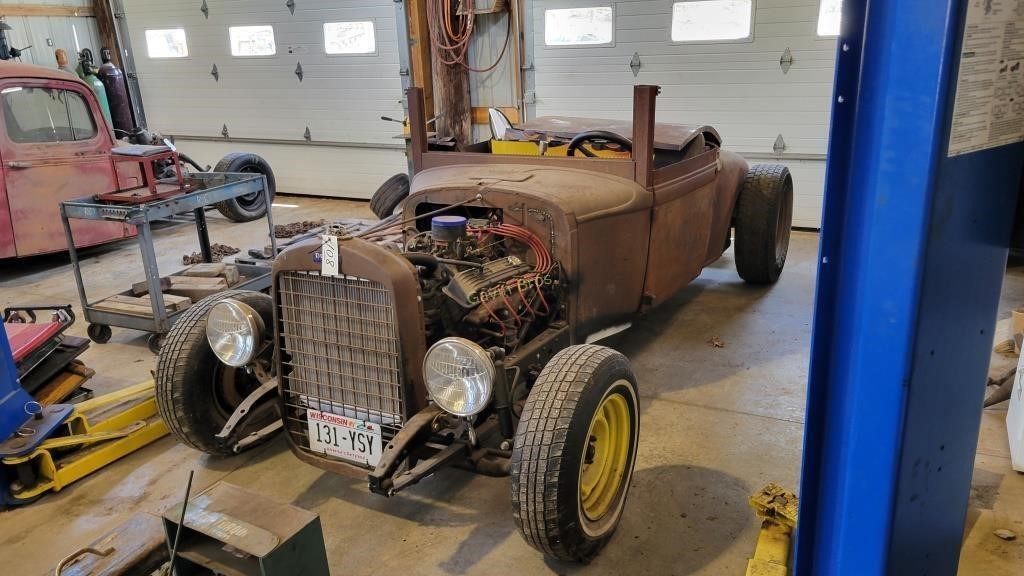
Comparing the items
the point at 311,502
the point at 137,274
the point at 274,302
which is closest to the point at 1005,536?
the point at 311,502

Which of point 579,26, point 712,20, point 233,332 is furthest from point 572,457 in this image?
point 579,26

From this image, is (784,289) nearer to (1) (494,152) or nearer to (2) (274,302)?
(1) (494,152)

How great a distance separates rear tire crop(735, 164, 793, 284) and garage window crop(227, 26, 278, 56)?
716cm

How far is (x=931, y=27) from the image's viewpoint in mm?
1217

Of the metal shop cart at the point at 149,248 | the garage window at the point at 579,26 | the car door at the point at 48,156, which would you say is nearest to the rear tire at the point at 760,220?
the garage window at the point at 579,26

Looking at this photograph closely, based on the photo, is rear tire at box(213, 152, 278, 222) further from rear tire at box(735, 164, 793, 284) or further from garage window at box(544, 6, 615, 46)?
rear tire at box(735, 164, 793, 284)

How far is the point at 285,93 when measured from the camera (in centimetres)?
998

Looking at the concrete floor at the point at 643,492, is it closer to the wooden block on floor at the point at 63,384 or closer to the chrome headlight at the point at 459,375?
the wooden block on floor at the point at 63,384

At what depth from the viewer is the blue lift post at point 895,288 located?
126 centimetres

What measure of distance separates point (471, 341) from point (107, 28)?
11.3 meters

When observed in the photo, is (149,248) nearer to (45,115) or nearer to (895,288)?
(45,115)

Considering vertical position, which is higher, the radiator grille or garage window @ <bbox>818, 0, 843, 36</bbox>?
garage window @ <bbox>818, 0, 843, 36</bbox>

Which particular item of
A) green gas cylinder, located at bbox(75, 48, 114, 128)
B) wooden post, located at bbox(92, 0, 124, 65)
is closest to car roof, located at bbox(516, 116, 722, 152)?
green gas cylinder, located at bbox(75, 48, 114, 128)

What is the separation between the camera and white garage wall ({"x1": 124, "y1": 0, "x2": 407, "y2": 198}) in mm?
9367
